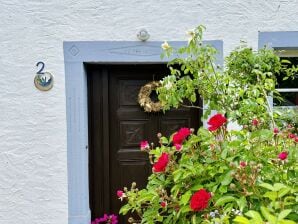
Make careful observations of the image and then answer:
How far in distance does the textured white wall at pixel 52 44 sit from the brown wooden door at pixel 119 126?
40 cm

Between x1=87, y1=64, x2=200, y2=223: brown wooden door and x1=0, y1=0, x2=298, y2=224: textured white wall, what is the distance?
398 millimetres

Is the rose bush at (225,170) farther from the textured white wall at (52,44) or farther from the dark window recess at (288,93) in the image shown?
the dark window recess at (288,93)

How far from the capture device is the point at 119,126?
11.3 feet

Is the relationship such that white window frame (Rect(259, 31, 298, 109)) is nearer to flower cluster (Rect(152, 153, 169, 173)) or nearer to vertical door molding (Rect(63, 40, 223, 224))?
vertical door molding (Rect(63, 40, 223, 224))

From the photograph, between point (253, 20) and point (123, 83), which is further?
point (123, 83)

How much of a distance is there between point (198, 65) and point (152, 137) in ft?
4.87

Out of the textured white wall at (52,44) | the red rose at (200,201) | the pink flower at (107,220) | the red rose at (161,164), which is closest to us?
the red rose at (200,201)

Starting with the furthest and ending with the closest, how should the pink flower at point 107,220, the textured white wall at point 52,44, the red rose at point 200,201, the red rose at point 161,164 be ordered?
1. the pink flower at point 107,220
2. the textured white wall at point 52,44
3. the red rose at point 161,164
4. the red rose at point 200,201

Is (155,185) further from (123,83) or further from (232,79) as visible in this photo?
(123,83)

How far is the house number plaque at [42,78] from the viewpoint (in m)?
3.07

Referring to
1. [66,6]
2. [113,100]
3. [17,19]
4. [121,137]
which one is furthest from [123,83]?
[17,19]

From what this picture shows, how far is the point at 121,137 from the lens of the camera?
11.4ft

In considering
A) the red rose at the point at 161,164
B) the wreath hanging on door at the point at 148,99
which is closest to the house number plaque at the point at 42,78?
the wreath hanging on door at the point at 148,99

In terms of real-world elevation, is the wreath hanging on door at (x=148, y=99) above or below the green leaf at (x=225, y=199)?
above
